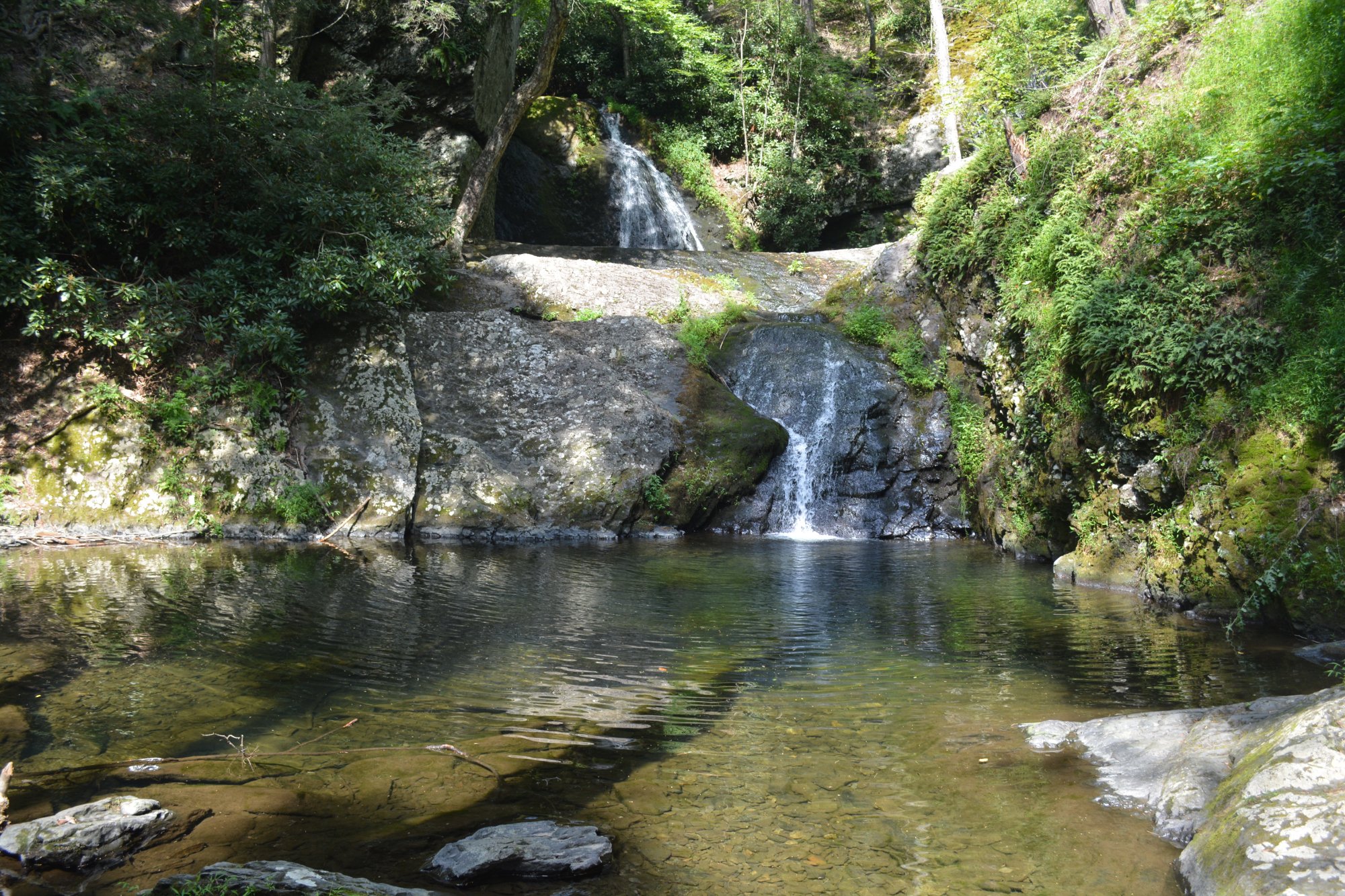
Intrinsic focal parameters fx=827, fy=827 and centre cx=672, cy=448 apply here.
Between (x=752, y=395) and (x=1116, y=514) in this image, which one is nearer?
(x=1116, y=514)

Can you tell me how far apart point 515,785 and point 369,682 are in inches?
72.3

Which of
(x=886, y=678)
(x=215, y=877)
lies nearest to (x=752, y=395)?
(x=886, y=678)

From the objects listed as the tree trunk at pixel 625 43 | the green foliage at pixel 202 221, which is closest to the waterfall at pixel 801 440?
the green foliage at pixel 202 221

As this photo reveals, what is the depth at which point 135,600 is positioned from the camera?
23.4ft

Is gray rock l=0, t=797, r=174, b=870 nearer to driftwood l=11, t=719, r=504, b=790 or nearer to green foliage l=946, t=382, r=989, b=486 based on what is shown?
driftwood l=11, t=719, r=504, b=790

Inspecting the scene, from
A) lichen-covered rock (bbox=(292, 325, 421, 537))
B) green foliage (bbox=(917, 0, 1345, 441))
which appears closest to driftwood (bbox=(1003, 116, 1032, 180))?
green foliage (bbox=(917, 0, 1345, 441))

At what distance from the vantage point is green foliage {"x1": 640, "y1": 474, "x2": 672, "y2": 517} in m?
12.5

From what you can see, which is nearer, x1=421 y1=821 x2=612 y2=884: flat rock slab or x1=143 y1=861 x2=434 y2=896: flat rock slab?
x1=143 y1=861 x2=434 y2=896: flat rock slab

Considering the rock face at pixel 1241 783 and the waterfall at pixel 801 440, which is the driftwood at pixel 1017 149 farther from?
the rock face at pixel 1241 783

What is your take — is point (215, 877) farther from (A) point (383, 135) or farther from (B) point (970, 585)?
(A) point (383, 135)

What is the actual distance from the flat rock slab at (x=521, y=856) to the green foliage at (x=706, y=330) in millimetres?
11805

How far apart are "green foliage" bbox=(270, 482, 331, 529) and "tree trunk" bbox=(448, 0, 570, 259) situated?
6.55 meters

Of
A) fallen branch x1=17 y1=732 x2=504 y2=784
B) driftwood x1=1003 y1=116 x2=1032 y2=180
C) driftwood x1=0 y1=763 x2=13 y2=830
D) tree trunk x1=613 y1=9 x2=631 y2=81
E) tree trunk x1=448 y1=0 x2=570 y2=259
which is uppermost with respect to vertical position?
tree trunk x1=613 y1=9 x2=631 y2=81

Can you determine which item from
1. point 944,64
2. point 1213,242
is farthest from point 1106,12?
point 1213,242
